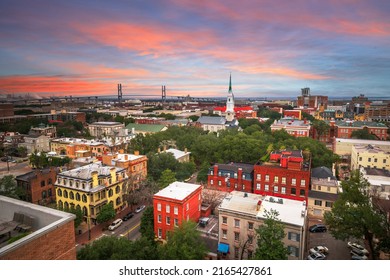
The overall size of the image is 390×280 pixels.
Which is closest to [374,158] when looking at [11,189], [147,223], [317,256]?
[317,256]

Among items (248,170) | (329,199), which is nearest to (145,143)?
(248,170)

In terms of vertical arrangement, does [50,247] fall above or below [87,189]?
above

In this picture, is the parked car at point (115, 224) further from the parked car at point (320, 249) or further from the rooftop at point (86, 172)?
the parked car at point (320, 249)

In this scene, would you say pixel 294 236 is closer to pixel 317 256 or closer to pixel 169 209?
pixel 317 256

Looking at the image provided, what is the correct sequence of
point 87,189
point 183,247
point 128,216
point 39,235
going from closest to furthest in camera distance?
point 39,235 → point 183,247 → point 87,189 → point 128,216

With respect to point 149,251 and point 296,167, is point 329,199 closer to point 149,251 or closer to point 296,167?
point 296,167

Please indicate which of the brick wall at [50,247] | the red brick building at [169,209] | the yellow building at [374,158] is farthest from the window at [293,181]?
the brick wall at [50,247]
